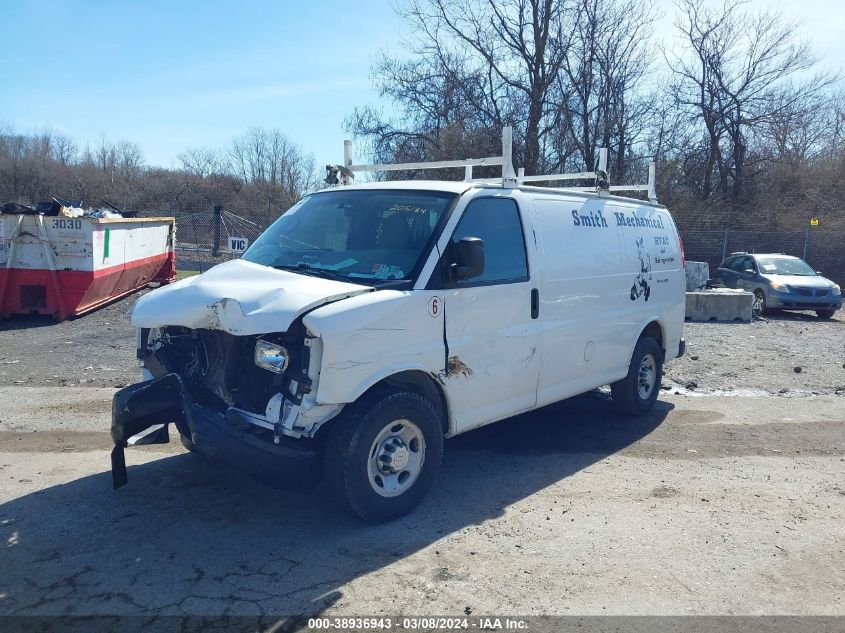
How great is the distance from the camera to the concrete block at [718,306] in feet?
48.4

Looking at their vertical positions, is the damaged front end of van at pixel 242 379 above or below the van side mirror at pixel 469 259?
below

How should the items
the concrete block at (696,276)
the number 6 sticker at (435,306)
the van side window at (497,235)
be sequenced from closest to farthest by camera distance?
1. the number 6 sticker at (435,306)
2. the van side window at (497,235)
3. the concrete block at (696,276)

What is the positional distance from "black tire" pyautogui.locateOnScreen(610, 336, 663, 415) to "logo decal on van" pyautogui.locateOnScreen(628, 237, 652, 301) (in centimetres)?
53

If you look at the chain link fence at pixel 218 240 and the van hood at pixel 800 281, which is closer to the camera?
the van hood at pixel 800 281

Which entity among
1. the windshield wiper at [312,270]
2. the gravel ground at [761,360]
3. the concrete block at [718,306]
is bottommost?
the gravel ground at [761,360]

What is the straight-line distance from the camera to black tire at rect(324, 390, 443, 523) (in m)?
4.14

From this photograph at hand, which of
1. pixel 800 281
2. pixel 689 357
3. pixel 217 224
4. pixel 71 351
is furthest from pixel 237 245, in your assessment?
pixel 800 281

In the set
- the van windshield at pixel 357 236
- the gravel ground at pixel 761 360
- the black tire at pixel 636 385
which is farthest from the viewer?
the gravel ground at pixel 761 360

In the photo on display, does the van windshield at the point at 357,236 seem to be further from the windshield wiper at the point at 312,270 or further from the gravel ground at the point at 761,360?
the gravel ground at the point at 761,360

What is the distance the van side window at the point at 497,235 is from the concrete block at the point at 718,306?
415 inches

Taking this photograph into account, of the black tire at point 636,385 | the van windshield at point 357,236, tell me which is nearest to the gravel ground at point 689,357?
the black tire at point 636,385

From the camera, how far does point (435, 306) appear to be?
4.60 metres

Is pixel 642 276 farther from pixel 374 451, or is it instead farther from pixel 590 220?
pixel 374 451

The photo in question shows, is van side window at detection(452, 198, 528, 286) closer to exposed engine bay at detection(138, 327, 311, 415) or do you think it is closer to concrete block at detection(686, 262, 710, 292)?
exposed engine bay at detection(138, 327, 311, 415)
